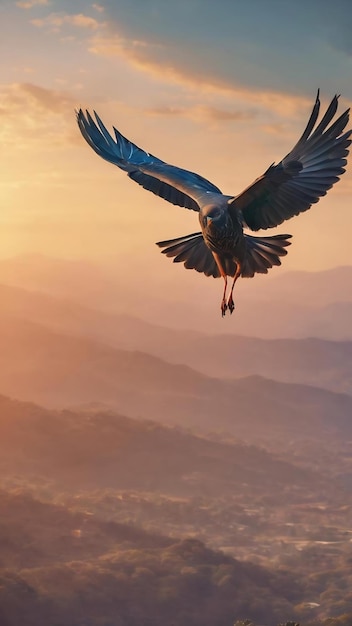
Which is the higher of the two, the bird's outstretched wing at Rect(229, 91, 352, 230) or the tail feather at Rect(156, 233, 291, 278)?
the bird's outstretched wing at Rect(229, 91, 352, 230)

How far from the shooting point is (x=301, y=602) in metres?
152

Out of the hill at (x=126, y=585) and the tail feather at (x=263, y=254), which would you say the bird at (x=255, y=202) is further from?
the hill at (x=126, y=585)

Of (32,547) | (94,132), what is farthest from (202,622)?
(94,132)

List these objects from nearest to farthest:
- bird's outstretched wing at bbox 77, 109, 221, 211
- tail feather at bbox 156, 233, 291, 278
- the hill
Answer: tail feather at bbox 156, 233, 291, 278 < bird's outstretched wing at bbox 77, 109, 221, 211 < the hill

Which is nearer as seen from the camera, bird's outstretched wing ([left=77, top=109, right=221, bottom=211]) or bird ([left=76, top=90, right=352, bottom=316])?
bird ([left=76, top=90, right=352, bottom=316])

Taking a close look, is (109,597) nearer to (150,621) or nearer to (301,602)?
(150,621)

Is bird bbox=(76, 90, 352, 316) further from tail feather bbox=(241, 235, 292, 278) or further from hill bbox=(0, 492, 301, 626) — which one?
hill bbox=(0, 492, 301, 626)

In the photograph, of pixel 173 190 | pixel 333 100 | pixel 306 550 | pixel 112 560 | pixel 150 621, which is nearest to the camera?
pixel 333 100

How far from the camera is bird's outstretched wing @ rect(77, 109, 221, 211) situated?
12148 millimetres

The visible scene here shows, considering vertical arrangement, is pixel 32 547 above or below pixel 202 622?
above

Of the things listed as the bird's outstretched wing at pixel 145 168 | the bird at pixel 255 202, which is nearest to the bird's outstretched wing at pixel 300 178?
the bird at pixel 255 202

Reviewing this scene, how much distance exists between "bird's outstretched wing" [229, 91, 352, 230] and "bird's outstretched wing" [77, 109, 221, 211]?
2.43 ft

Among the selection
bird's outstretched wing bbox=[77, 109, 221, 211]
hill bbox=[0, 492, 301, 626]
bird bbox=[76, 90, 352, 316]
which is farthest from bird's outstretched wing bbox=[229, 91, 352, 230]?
hill bbox=[0, 492, 301, 626]

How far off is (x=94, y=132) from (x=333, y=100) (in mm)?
4718
